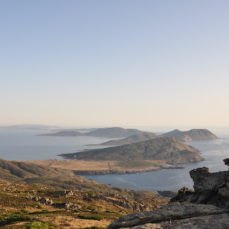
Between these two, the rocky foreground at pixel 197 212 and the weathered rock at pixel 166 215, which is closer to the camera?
the rocky foreground at pixel 197 212

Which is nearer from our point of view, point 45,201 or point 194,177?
point 194,177

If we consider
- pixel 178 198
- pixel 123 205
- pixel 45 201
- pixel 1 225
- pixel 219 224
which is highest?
pixel 219 224

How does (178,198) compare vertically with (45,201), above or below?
above

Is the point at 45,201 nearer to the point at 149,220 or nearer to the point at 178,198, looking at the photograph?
the point at 178,198

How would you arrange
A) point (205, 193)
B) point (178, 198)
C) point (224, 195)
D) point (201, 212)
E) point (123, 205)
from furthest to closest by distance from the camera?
point (123, 205)
point (178, 198)
point (205, 193)
point (224, 195)
point (201, 212)

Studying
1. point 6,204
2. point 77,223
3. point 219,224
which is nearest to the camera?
point 219,224

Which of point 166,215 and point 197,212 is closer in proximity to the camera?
point 166,215

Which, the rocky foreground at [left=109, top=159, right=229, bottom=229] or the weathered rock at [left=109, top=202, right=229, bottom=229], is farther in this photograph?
the weathered rock at [left=109, top=202, right=229, bottom=229]

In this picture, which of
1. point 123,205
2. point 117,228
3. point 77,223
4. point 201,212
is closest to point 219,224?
point 201,212
